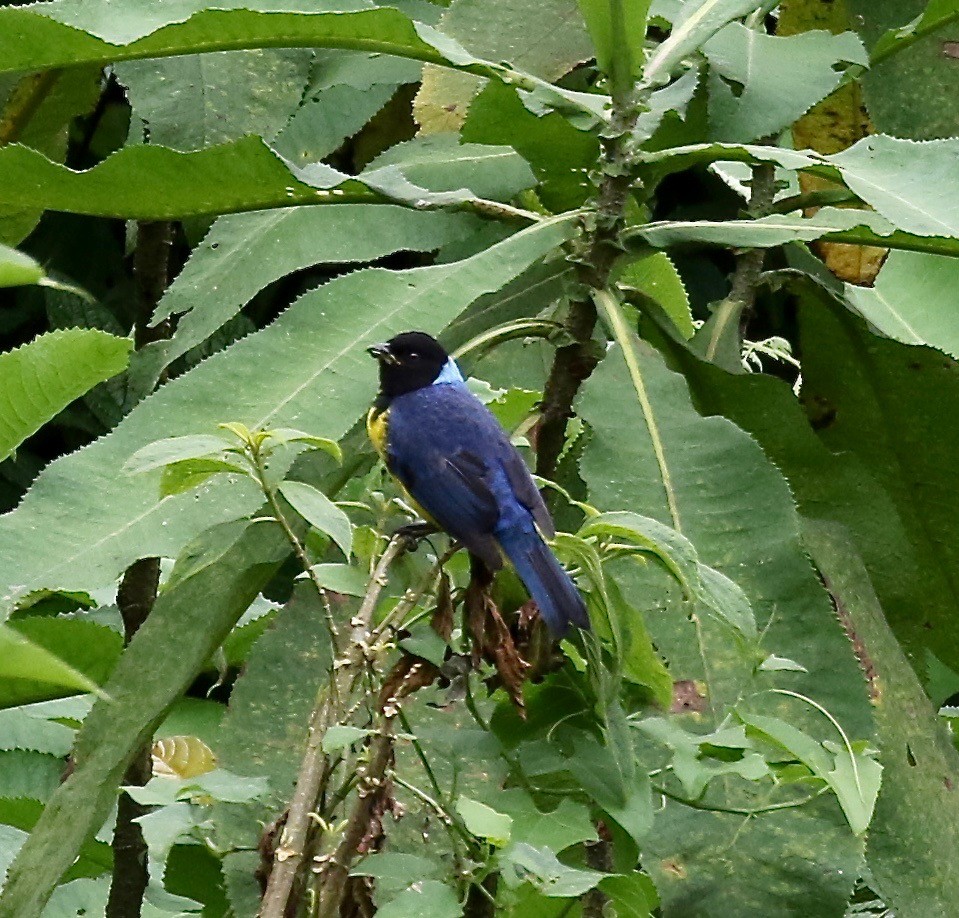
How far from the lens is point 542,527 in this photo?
1088 millimetres

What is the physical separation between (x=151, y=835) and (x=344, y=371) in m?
0.35

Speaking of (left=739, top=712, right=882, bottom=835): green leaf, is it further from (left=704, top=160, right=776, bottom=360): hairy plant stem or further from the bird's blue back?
(left=704, top=160, right=776, bottom=360): hairy plant stem

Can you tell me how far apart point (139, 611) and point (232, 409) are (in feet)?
1.41

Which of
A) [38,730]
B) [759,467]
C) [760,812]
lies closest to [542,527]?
[759,467]

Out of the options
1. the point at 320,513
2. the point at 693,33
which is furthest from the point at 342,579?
the point at 693,33

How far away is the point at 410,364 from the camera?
1.44 metres

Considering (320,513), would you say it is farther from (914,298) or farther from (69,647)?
(914,298)

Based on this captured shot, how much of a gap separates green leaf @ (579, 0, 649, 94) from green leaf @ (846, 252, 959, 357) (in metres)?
0.37

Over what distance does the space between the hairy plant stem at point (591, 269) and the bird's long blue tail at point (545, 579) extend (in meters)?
0.11

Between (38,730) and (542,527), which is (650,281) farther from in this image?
(38,730)

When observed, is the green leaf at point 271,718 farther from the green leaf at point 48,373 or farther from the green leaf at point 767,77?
the green leaf at point 767,77

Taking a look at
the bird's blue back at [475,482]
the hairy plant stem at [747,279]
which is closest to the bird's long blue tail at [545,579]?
the bird's blue back at [475,482]

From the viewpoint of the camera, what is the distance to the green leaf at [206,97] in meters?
1.24

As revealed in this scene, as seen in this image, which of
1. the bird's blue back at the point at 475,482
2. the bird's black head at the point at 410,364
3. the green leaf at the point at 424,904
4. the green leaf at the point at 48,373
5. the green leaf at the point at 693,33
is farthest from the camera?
the bird's black head at the point at 410,364
